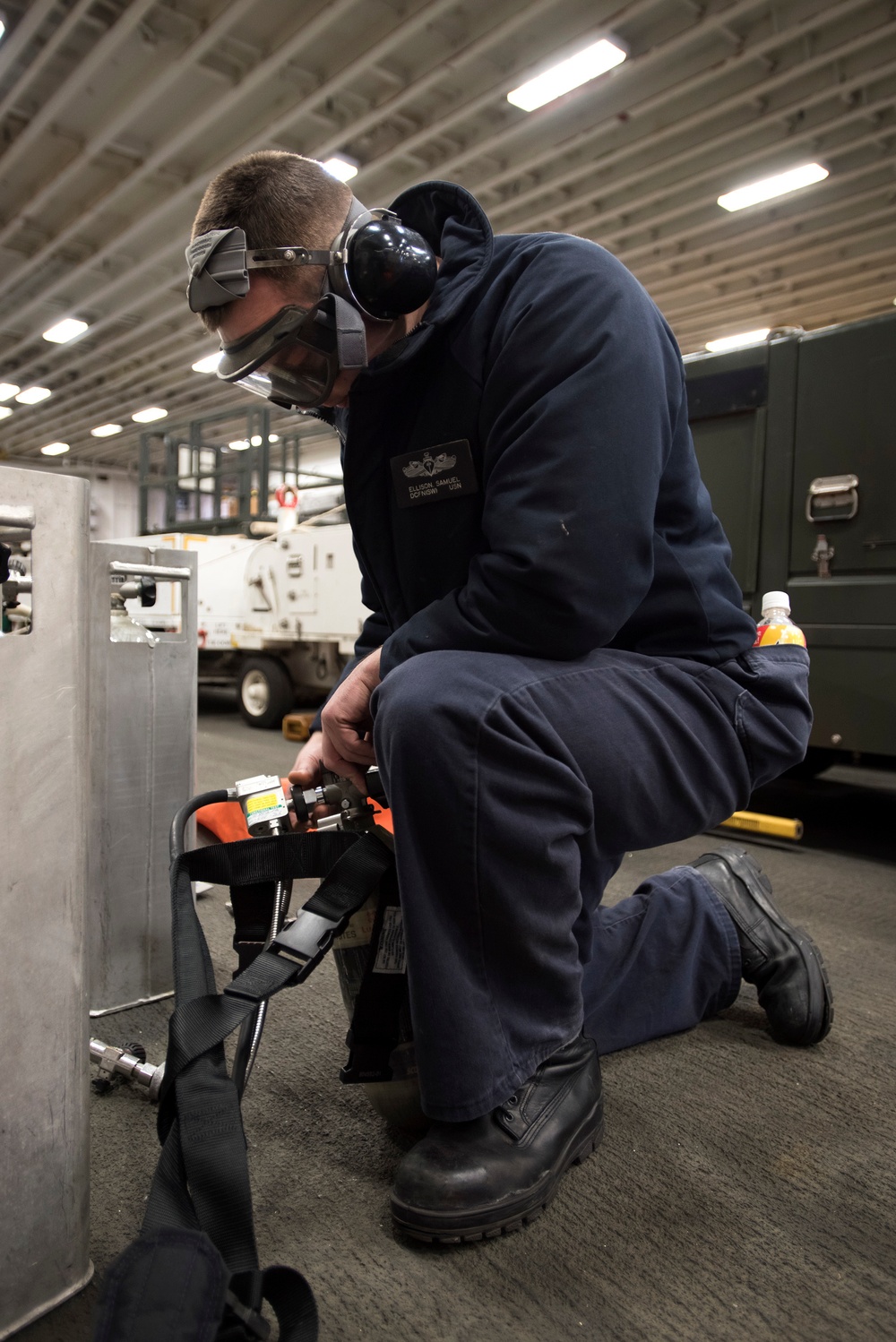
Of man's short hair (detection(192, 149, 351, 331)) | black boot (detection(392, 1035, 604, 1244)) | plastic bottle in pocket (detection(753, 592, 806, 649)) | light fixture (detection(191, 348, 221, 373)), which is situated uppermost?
light fixture (detection(191, 348, 221, 373))

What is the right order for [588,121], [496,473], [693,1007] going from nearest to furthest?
1. [496,473]
2. [693,1007]
3. [588,121]

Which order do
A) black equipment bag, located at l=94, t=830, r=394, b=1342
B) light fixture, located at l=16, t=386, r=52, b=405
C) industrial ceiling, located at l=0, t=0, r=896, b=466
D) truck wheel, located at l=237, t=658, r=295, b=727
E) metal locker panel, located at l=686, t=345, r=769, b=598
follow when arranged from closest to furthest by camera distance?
black equipment bag, located at l=94, t=830, r=394, b=1342 < metal locker panel, located at l=686, t=345, r=769, b=598 < industrial ceiling, located at l=0, t=0, r=896, b=466 < truck wheel, located at l=237, t=658, r=295, b=727 < light fixture, located at l=16, t=386, r=52, b=405

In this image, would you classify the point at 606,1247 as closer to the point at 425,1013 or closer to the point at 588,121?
the point at 425,1013

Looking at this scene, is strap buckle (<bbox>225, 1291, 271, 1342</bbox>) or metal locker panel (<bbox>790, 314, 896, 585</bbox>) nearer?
strap buckle (<bbox>225, 1291, 271, 1342</bbox>)

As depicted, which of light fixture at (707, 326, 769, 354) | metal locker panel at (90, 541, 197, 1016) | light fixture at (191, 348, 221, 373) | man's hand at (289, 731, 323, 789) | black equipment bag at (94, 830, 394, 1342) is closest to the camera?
black equipment bag at (94, 830, 394, 1342)

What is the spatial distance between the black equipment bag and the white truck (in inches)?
164

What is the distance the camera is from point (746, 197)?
665 cm

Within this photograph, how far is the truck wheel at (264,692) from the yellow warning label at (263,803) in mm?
4688

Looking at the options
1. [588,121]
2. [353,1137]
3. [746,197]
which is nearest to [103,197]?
[588,121]

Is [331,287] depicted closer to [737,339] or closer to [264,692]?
[264,692]

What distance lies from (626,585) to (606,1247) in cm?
73

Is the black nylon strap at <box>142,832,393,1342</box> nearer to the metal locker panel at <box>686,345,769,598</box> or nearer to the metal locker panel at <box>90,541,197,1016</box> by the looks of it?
the metal locker panel at <box>90,541,197,1016</box>

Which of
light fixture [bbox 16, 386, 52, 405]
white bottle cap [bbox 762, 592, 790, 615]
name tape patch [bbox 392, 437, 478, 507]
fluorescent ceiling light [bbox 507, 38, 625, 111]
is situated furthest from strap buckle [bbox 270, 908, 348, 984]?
light fixture [bbox 16, 386, 52, 405]

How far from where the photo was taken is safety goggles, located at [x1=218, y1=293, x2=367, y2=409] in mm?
1122
